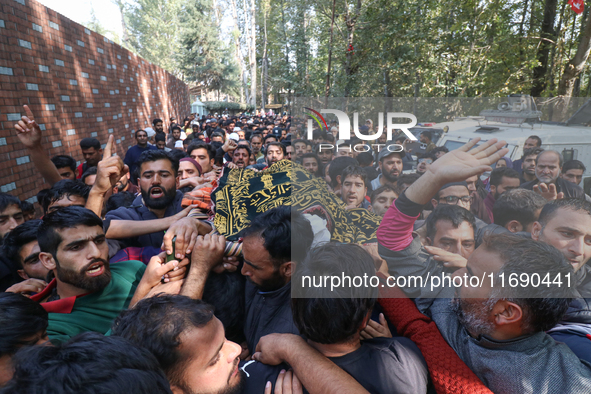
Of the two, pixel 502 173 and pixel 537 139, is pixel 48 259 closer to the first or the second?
pixel 502 173

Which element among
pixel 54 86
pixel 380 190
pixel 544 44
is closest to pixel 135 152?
pixel 54 86

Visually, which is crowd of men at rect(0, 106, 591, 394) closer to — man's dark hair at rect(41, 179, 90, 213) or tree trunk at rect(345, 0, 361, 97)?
man's dark hair at rect(41, 179, 90, 213)

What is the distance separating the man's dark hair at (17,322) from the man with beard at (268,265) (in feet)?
1.84

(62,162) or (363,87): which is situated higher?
(363,87)

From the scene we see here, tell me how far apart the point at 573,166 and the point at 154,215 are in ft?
8.46

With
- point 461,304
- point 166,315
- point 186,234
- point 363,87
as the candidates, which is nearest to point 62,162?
point 186,234

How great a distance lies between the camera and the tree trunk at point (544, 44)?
24.7 feet

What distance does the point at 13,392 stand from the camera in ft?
2.32

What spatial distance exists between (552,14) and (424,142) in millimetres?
8872

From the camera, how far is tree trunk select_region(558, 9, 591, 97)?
19.7ft

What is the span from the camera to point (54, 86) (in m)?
5.48

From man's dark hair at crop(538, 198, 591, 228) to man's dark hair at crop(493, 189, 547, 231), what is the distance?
27 mm

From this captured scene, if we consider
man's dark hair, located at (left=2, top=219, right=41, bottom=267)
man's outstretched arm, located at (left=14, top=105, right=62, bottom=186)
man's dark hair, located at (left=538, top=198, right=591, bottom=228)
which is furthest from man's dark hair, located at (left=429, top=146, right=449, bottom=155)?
man's outstretched arm, located at (left=14, top=105, right=62, bottom=186)

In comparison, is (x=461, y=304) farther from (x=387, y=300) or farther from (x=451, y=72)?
(x=451, y=72)
